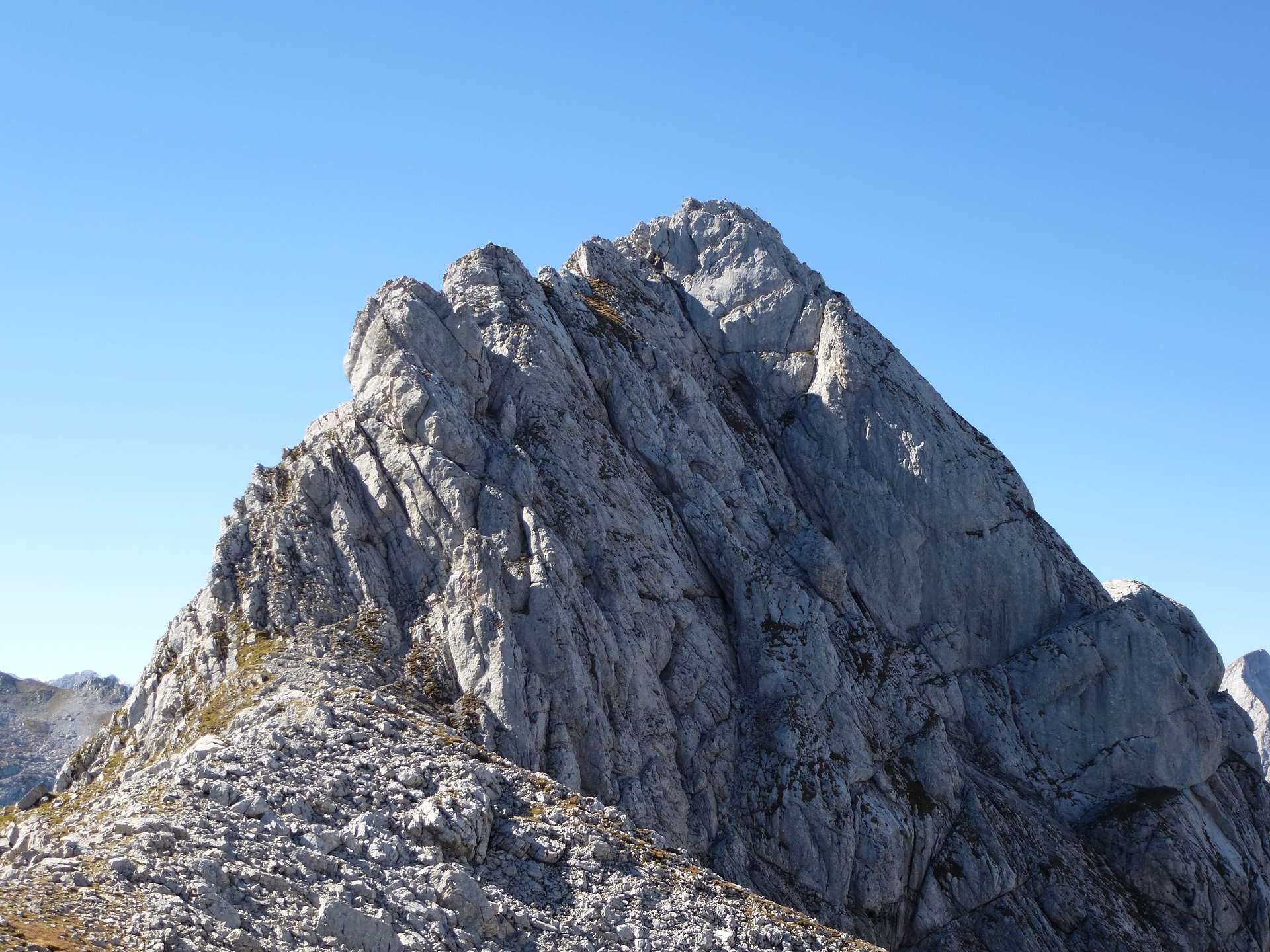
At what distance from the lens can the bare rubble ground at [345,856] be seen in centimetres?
3691

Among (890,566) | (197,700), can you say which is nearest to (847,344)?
(890,566)

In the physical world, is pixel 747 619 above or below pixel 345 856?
above

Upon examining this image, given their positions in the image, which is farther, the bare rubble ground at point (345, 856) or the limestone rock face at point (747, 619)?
the limestone rock face at point (747, 619)

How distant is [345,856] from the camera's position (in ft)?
138

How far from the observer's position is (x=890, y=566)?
78.8 m

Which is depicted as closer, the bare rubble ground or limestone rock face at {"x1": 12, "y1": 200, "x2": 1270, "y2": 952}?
the bare rubble ground

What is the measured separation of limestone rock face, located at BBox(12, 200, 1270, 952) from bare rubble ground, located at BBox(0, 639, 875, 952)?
1.16m

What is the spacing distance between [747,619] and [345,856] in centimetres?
3160

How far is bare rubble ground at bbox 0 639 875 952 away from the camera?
121ft

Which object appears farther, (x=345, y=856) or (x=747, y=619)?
(x=747, y=619)

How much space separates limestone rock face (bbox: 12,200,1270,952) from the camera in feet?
193

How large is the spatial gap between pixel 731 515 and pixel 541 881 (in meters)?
31.8

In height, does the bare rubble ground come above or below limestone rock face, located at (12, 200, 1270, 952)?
below

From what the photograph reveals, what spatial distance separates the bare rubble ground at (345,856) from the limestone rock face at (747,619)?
116 cm
